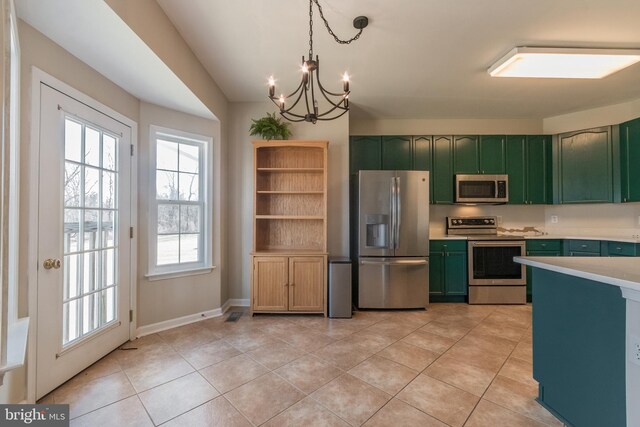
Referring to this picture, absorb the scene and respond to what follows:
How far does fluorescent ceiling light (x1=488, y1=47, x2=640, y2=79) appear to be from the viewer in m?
2.30

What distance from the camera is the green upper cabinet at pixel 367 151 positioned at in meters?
3.96

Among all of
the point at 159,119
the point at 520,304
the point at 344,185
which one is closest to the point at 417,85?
the point at 344,185

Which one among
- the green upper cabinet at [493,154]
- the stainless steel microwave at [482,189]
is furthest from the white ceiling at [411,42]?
the stainless steel microwave at [482,189]

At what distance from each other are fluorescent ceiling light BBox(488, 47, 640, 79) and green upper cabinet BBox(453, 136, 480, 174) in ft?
4.34

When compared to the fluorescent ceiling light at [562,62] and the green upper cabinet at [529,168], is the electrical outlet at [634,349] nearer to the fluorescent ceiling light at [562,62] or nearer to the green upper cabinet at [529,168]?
the fluorescent ceiling light at [562,62]

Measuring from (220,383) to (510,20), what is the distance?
3.59 m

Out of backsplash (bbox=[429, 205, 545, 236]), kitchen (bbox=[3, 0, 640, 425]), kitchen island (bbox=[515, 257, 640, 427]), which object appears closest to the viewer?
kitchen island (bbox=[515, 257, 640, 427])

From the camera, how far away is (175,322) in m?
2.85

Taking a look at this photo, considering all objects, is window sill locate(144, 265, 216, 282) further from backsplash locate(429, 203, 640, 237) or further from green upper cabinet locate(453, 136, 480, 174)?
green upper cabinet locate(453, 136, 480, 174)

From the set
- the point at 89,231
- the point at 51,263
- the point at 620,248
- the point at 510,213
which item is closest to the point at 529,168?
the point at 510,213

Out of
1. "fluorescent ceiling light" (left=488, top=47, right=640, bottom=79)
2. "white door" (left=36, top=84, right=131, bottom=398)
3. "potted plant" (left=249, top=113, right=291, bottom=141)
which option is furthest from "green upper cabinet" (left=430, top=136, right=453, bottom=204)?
"white door" (left=36, top=84, right=131, bottom=398)

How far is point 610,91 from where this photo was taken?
3.22 meters

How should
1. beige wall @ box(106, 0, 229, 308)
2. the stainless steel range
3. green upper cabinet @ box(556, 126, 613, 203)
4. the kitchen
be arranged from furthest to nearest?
the stainless steel range < green upper cabinet @ box(556, 126, 613, 203) < the kitchen < beige wall @ box(106, 0, 229, 308)

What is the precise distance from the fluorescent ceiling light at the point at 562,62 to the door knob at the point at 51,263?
13.4ft
